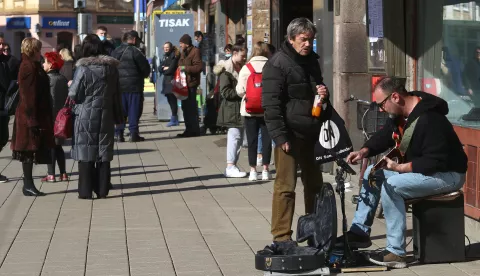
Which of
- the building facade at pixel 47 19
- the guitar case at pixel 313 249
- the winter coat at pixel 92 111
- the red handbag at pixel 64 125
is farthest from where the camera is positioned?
the building facade at pixel 47 19

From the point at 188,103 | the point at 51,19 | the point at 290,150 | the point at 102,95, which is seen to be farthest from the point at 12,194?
the point at 51,19

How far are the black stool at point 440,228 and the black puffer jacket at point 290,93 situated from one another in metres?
0.98

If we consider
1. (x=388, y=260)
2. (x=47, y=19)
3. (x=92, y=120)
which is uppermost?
(x=47, y=19)

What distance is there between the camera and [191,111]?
63.5 ft

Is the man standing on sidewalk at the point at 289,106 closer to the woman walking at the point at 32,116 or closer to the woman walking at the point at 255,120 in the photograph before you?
the woman walking at the point at 255,120

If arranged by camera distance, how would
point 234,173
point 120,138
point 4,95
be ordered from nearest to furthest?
1. point 234,173
2. point 4,95
3. point 120,138

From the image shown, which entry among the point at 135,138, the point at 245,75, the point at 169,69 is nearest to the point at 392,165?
A: the point at 245,75

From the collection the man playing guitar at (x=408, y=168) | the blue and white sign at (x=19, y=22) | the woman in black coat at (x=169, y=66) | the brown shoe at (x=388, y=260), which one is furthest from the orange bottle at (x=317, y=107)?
the blue and white sign at (x=19, y=22)

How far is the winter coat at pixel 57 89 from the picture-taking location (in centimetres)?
1347

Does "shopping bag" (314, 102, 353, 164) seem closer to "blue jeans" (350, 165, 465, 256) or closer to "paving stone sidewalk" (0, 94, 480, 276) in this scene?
"blue jeans" (350, 165, 465, 256)

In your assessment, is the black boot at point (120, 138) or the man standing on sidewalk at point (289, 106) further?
the black boot at point (120, 138)

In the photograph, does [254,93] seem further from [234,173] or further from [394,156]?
[394,156]

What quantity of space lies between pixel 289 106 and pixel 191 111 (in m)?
11.3

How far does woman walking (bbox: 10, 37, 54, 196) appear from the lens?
11.6 metres
